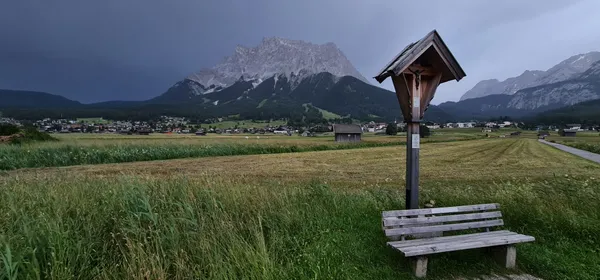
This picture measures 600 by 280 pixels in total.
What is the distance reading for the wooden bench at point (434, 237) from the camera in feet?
14.7

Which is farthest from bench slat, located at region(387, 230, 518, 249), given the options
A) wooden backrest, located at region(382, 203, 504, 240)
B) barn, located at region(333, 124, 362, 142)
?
barn, located at region(333, 124, 362, 142)

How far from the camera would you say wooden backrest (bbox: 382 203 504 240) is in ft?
16.4

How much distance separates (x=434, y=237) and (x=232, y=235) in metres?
3.09

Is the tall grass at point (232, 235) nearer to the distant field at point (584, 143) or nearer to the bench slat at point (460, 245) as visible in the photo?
the bench slat at point (460, 245)

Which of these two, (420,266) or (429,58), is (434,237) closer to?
(420,266)

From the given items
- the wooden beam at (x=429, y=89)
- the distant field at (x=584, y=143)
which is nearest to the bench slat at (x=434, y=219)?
the wooden beam at (x=429, y=89)

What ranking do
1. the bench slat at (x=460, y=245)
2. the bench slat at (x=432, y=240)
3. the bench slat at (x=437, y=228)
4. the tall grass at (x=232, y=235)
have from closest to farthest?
the tall grass at (x=232, y=235) → the bench slat at (x=460, y=245) → the bench slat at (x=432, y=240) → the bench slat at (x=437, y=228)

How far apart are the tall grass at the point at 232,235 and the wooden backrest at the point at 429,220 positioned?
373mm

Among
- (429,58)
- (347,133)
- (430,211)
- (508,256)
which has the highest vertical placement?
(429,58)

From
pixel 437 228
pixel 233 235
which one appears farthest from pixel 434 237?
pixel 233 235

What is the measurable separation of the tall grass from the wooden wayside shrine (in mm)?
1314

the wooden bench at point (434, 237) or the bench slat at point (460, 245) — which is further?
the wooden bench at point (434, 237)

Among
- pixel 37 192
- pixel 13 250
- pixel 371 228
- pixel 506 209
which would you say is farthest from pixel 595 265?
pixel 37 192

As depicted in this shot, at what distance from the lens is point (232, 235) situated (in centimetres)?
459
